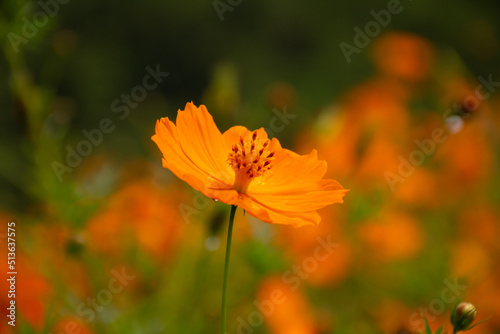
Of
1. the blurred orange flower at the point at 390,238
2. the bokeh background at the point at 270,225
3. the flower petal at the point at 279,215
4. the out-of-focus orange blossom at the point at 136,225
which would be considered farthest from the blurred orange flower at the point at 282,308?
the flower petal at the point at 279,215

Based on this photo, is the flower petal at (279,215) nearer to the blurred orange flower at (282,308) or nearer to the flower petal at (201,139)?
the flower petal at (201,139)

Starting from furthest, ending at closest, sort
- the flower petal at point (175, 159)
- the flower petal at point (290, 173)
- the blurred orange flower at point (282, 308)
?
the blurred orange flower at point (282, 308), the flower petal at point (290, 173), the flower petal at point (175, 159)

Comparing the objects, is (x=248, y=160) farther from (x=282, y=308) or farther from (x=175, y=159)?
(x=282, y=308)

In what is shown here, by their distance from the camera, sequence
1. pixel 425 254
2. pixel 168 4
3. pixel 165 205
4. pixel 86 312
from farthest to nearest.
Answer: pixel 168 4, pixel 425 254, pixel 165 205, pixel 86 312

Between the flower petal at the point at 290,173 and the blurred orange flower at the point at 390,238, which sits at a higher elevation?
the flower petal at the point at 290,173

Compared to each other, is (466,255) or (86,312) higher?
(86,312)

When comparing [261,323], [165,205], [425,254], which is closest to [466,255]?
[425,254]

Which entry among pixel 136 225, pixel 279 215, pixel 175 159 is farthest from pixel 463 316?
pixel 136 225

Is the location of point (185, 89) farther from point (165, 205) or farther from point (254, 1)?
point (165, 205)
